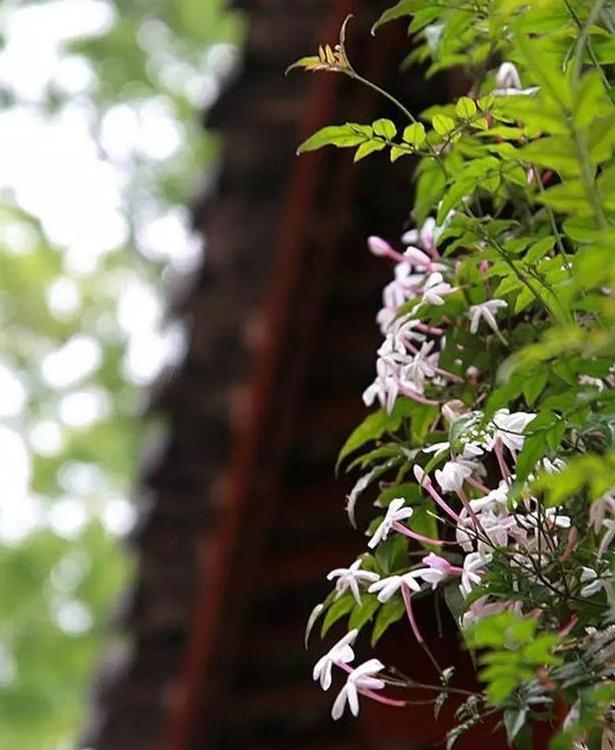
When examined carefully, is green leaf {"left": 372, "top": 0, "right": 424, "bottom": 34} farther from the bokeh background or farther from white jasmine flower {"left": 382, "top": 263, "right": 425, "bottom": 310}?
the bokeh background

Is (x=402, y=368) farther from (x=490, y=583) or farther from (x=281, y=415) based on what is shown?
(x=281, y=415)

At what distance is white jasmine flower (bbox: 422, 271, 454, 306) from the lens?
75cm

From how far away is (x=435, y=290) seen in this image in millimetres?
750

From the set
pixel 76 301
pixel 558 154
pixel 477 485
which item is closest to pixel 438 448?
pixel 477 485

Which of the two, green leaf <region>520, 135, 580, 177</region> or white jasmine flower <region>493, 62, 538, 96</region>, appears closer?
green leaf <region>520, 135, 580, 177</region>

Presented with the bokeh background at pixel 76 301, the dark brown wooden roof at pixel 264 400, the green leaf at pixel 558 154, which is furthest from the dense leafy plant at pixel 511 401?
the bokeh background at pixel 76 301

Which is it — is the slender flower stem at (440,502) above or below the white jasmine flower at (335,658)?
above

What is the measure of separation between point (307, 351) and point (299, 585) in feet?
1.78

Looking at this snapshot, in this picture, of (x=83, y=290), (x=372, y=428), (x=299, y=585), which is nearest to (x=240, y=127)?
(x=299, y=585)

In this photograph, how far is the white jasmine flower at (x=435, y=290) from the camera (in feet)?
2.45

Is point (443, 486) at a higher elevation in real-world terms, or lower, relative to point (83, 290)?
lower

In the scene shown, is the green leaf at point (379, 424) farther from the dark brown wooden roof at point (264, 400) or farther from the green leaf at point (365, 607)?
the dark brown wooden roof at point (264, 400)

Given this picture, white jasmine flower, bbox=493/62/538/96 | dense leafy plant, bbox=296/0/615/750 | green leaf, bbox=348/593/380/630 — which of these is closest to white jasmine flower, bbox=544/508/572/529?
dense leafy plant, bbox=296/0/615/750

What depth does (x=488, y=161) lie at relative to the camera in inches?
27.4
